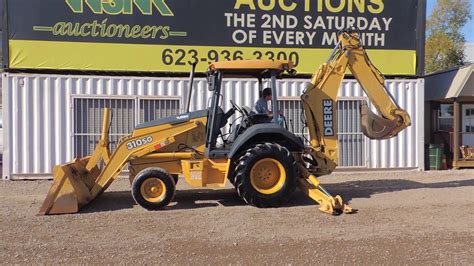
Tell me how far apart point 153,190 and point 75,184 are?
1256 millimetres

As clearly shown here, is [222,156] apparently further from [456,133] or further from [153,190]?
[456,133]

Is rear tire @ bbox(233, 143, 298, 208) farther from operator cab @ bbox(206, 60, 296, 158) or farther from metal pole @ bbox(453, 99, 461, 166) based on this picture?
metal pole @ bbox(453, 99, 461, 166)

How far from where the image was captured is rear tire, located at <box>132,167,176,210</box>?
8.20 meters

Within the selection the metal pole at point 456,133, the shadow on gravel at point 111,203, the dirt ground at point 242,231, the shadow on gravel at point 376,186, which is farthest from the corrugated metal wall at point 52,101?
the metal pole at point 456,133

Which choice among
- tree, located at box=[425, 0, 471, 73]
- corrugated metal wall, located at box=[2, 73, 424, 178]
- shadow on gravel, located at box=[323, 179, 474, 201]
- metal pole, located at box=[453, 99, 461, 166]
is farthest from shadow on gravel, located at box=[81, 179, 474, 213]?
tree, located at box=[425, 0, 471, 73]

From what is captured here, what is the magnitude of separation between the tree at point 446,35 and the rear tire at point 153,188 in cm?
2749

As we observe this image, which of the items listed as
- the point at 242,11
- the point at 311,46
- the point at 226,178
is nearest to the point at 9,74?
the point at 242,11

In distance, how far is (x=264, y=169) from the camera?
8.41m

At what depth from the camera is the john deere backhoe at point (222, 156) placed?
8234 mm

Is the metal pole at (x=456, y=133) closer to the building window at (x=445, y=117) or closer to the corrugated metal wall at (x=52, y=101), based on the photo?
the building window at (x=445, y=117)

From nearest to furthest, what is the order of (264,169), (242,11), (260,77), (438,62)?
(264,169)
(260,77)
(242,11)
(438,62)

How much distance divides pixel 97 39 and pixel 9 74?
2.28 meters

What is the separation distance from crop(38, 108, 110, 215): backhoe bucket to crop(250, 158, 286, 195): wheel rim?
2565mm

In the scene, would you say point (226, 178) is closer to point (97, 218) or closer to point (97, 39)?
point (97, 218)
